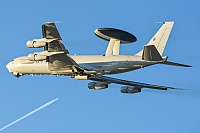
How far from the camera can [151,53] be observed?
68.7 m

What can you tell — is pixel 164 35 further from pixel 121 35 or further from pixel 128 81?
pixel 128 81

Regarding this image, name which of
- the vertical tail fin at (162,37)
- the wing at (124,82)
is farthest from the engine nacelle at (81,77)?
the vertical tail fin at (162,37)

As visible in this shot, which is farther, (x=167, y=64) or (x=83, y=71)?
(x=83, y=71)

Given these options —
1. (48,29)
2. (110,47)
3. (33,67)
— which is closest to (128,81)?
(110,47)

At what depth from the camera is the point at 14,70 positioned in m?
86.0

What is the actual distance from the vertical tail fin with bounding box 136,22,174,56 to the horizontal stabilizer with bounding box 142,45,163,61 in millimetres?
5589

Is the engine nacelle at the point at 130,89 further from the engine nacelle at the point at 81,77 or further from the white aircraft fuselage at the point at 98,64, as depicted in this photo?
the engine nacelle at the point at 81,77

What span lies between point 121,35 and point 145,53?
7036 millimetres

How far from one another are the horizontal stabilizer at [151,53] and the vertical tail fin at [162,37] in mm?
5589

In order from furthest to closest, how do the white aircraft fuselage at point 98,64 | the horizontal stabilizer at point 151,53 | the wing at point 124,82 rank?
1. the wing at point 124,82
2. the white aircraft fuselage at point 98,64
3. the horizontal stabilizer at point 151,53

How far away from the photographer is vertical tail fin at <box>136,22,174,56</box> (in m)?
75.1

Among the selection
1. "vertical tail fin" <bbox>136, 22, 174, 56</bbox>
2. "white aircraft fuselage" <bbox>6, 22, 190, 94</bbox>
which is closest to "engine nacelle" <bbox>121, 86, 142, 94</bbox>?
"white aircraft fuselage" <bbox>6, 22, 190, 94</bbox>

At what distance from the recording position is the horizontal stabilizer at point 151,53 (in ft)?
224

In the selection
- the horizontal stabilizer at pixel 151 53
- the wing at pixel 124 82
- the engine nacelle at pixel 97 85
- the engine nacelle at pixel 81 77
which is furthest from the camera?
the engine nacelle at pixel 97 85
